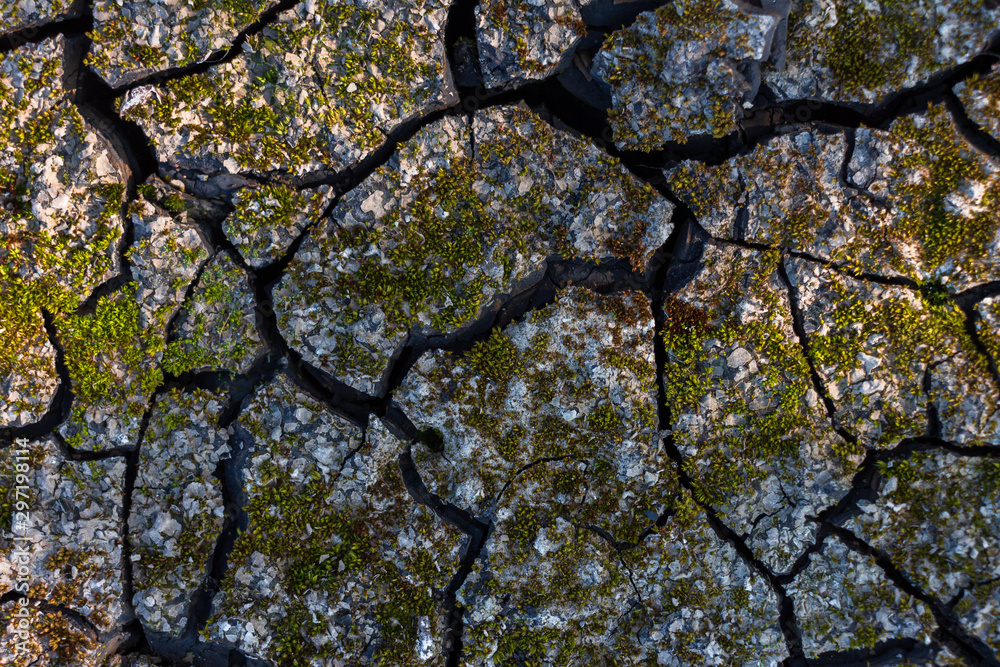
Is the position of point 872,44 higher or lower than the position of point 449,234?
higher

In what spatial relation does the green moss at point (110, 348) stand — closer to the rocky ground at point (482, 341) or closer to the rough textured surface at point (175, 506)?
the rocky ground at point (482, 341)

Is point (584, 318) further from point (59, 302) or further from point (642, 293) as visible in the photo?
point (59, 302)

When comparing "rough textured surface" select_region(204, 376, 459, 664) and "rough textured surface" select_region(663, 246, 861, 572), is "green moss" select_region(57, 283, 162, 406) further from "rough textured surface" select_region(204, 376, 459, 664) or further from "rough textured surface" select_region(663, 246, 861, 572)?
"rough textured surface" select_region(663, 246, 861, 572)

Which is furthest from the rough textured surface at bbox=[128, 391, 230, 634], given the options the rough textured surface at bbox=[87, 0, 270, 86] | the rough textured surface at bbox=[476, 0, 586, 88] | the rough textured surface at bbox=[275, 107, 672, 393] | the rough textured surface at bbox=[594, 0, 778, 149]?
the rough textured surface at bbox=[594, 0, 778, 149]

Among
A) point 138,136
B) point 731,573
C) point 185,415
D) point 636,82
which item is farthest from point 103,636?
point 636,82

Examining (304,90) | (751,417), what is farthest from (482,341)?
(304,90)

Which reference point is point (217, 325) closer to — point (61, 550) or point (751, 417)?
point (61, 550)

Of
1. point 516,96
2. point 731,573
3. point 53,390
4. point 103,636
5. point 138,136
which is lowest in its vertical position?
point 103,636

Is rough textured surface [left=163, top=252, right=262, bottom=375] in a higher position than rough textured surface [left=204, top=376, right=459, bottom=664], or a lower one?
higher

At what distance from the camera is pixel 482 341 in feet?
10.3

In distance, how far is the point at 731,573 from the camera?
308 centimetres

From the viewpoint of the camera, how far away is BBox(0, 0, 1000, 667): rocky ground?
10.0 feet

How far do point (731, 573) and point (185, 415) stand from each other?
119 inches

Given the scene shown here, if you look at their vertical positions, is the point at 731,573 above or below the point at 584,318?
below
